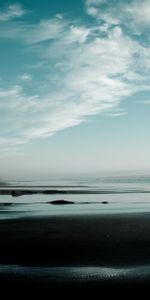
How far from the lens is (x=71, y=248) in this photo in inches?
558

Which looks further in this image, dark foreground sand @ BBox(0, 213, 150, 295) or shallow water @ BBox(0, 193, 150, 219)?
shallow water @ BBox(0, 193, 150, 219)

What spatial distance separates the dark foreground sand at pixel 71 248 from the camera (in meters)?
9.73

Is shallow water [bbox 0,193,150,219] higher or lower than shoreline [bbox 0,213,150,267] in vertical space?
higher

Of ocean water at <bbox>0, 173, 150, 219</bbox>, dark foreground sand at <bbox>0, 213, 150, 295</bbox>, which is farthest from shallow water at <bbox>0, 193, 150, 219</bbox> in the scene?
dark foreground sand at <bbox>0, 213, 150, 295</bbox>

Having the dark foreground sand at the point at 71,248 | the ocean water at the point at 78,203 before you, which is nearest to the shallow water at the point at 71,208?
the ocean water at the point at 78,203

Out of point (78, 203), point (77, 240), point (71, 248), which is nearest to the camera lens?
point (71, 248)

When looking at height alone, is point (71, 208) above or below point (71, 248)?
above

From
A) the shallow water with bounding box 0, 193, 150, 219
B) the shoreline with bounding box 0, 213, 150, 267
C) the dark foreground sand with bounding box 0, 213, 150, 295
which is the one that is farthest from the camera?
the shallow water with bounding box 0, 193, 150, 219

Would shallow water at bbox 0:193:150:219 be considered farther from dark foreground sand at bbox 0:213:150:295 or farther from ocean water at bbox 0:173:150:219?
dark foreground sand at bbox 0:213:150:295

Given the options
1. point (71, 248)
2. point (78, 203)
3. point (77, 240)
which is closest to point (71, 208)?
point (78, 203)

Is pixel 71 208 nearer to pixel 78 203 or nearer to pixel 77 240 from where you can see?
pixel 78 203

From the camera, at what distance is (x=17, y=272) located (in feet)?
34.9

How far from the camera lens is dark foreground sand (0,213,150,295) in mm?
9727

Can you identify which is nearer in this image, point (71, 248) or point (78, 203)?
point (71, 248)
